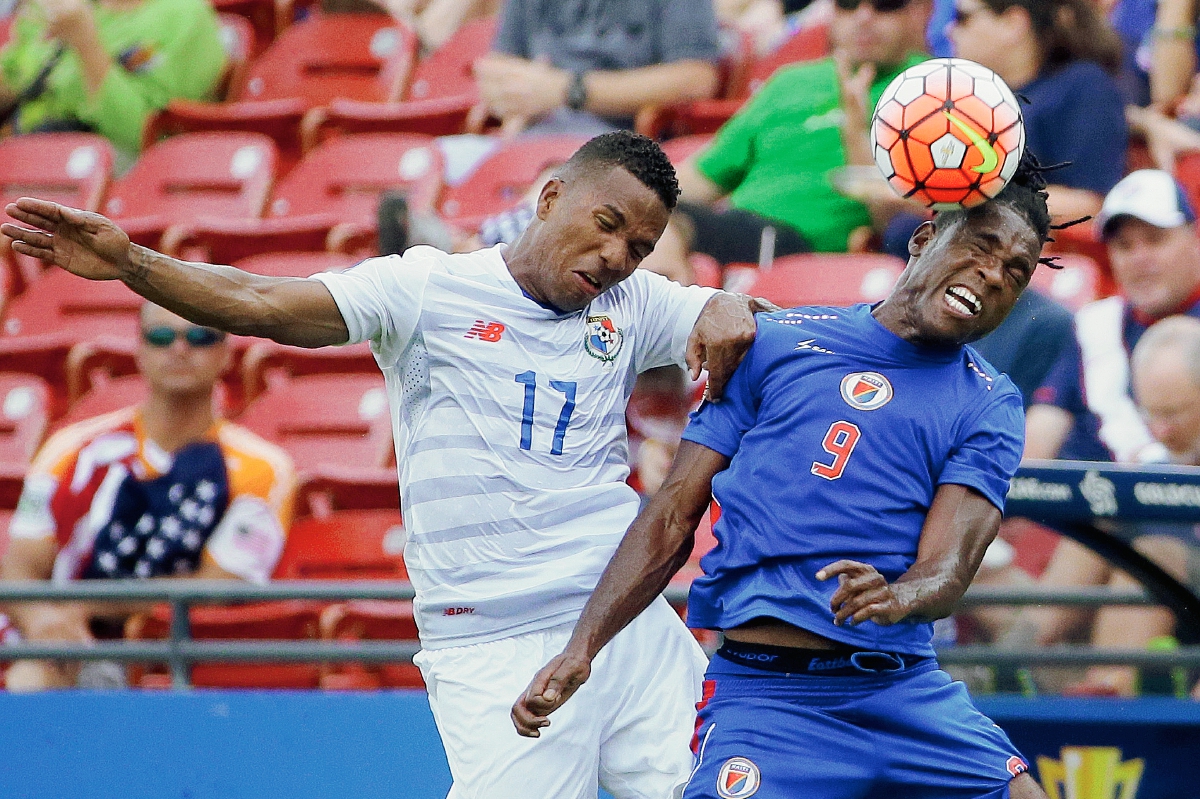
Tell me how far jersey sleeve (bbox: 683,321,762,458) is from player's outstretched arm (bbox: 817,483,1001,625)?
1.33ft

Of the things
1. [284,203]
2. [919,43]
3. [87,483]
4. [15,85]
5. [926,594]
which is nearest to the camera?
[926,594]

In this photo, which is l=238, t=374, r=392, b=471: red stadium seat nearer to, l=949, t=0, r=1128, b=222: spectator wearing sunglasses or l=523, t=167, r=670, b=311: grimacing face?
l=949, t=0, r=1128, b=222: spectator wearing sunglasses

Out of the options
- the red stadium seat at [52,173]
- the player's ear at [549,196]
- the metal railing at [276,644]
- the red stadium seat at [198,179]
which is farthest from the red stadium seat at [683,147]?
the player's ear at [549,196]

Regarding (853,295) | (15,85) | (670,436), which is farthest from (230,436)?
(15,85)

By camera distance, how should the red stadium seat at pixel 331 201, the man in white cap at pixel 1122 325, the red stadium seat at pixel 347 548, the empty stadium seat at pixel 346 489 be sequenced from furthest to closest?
the red stadium seat at pixel 331 201
the empty stadium seat at pixel 346 489
the red stadium seat at pixel 347 548
the man in white cap at pixel 1122 325

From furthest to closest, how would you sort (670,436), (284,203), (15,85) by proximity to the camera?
(15,85) < (284,203) < (670,436)

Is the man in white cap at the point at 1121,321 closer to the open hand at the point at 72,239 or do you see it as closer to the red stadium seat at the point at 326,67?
the open hand at the point at 72,239

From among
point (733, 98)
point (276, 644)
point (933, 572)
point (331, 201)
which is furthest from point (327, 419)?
point (933, 572)

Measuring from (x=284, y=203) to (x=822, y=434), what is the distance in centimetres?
579

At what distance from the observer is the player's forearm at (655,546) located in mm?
3393

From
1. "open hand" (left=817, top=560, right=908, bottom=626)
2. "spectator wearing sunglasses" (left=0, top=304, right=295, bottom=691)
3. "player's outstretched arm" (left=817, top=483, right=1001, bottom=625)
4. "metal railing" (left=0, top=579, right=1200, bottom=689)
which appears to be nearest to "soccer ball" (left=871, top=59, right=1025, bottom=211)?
"player's outstretched arm" (left=817, top=483, right=1001, bottom=625)

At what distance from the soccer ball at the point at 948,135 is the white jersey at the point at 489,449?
82 cm

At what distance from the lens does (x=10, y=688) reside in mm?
5879

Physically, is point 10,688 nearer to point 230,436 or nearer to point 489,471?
point 230,436
